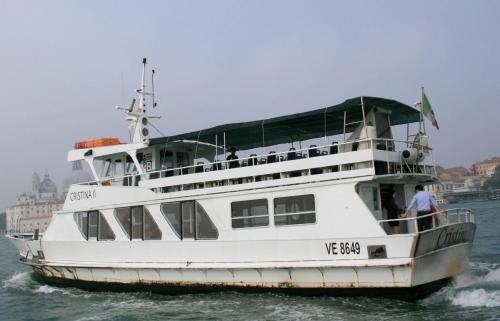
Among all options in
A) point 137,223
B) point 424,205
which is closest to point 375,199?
point 424,205

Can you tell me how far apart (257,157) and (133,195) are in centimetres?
394

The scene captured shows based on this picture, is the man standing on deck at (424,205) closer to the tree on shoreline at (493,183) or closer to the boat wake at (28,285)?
the boat wake at (28,285)

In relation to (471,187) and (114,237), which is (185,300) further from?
(471,187)

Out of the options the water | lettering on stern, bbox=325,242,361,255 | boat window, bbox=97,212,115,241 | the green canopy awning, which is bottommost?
the water

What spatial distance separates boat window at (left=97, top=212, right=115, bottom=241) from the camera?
46.1ft

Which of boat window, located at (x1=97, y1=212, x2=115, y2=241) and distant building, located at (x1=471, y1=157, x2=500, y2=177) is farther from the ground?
distant building, located at (x1=471, y1=157, x2=500, y2=177)

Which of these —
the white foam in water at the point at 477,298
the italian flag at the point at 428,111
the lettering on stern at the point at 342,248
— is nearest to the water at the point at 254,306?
the white foam in water at the point at 477,298

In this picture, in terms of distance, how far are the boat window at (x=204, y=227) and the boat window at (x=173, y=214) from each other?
0.58m

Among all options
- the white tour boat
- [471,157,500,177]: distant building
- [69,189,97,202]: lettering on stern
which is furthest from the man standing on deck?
[471,157,500,177]: distant building


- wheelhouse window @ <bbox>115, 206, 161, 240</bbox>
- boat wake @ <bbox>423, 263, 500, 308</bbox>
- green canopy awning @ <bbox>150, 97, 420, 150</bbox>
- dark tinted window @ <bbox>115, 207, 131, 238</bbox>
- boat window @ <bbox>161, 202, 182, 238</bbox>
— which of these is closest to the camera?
boat wake @ <bbox>423, 263, 500, 308</bbox>

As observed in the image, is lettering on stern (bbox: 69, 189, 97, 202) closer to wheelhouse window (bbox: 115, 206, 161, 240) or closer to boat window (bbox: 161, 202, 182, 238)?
wheelhouse window (bbox: 115, 206, 161, 240)

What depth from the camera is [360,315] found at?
378 inches

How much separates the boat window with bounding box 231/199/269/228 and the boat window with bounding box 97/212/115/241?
13.5 feet

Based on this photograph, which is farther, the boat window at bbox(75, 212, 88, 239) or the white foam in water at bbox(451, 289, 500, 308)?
the boat window at bbox(75, 212, 88, 239)
